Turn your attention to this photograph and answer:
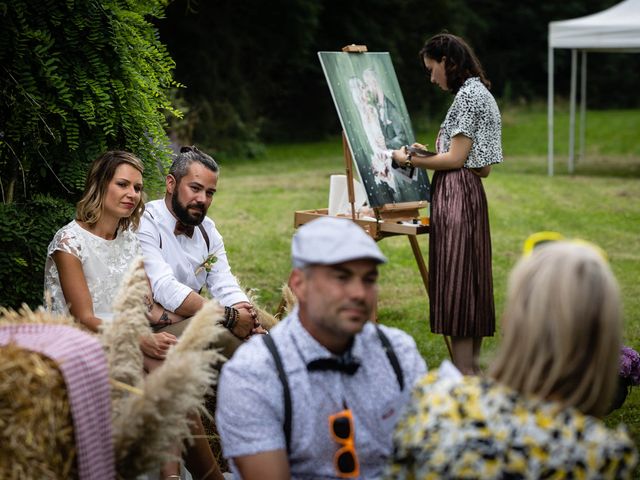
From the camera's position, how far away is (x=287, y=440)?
2.32 metres

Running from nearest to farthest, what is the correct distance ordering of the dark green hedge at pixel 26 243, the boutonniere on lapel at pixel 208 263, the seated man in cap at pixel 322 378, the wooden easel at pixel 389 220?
the seated man in cap at pixel 322 378 → the dark green hedge at pixel 26 243 → the boutonniere on lapel at pixel 208 263 → the wooden easel at pixel 389 220

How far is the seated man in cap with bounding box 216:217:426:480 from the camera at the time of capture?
2.24 metres

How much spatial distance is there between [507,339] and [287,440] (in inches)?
25.3

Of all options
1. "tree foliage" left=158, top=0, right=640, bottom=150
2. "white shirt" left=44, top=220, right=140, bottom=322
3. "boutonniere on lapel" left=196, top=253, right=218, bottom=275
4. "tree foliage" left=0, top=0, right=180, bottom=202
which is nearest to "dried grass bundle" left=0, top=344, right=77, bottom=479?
"white shirt" left=44, top=220, right=140, bottom=322

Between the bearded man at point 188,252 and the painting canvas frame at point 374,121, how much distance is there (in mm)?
1281

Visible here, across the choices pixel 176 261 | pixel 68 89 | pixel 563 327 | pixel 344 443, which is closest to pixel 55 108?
pixel 68 89

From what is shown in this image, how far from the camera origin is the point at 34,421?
2.16 m

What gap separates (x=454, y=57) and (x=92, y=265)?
2196 mm

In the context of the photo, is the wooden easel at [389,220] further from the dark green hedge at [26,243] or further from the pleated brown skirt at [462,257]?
the dark green hedge at [26,243]

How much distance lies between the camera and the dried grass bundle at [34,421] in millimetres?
2137

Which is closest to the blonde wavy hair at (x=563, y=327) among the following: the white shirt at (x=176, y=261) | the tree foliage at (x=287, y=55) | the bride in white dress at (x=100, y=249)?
the bride in white dress at (x=100, y=249)

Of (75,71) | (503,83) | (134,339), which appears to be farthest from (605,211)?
(503,83)

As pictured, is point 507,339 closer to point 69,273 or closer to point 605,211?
point 69,273

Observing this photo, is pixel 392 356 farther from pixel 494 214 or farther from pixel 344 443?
pixel 494 214
